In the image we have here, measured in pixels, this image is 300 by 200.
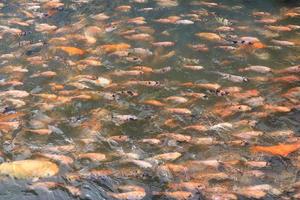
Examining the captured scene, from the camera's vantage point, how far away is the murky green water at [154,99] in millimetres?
6305

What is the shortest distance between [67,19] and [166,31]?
108 inches

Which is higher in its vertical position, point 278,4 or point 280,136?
point 278,4

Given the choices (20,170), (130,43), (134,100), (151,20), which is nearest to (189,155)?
(134,100)

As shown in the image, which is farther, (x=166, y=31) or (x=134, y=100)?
(x=166, y=31)

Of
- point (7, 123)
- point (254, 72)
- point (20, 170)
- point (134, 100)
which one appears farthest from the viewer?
point (254, 72)

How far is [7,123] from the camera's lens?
7598 millimetres

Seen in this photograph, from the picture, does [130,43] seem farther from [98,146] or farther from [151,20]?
[98,146]

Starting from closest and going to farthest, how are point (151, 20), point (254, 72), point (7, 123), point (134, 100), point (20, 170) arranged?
1. point (20, 170)
2. point (7, 123)
3. point (134, 100)
4. point (254, 72)
5. point (151, 20)

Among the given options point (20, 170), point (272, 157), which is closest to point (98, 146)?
point (20, 170)

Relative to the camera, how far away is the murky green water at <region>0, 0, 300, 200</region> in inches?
248

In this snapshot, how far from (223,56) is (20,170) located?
4.96 metres

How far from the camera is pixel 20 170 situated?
21.2 ft

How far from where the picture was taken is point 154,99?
8.26m

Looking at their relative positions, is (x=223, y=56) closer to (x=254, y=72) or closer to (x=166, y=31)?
(x=254, y=72)
